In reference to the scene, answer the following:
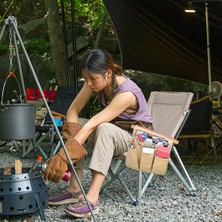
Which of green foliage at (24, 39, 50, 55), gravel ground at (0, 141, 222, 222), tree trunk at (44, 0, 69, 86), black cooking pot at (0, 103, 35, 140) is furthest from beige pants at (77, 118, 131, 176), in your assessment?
green foliage at (24, 39, 50, 55)

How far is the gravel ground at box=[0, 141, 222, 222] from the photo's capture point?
317cm

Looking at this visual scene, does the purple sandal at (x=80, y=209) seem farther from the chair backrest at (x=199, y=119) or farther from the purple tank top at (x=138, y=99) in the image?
the chair backrest at (x=199, y=119)

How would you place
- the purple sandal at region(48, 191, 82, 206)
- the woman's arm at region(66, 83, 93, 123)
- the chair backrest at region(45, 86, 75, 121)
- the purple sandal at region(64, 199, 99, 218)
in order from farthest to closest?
1. the chair backrest at region(45, 86, 75, 121)
2. the woman's arm at region(66, 83, 93, 123)
3. the purple sandal at region(48, 191, 82, 206)
4. the purple sandal at region(64, 199, 99, 218)

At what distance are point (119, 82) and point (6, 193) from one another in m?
1.02

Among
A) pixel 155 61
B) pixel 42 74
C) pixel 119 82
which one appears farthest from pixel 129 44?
pixel 119 82

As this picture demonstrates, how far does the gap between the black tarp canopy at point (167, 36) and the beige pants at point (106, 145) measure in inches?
122

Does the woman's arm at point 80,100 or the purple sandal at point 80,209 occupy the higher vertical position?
the woman's arm at point 80,100

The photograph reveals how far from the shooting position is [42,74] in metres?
10.4

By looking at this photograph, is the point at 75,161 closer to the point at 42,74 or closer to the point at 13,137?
the point at 13,137

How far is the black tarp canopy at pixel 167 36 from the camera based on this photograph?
650 cm

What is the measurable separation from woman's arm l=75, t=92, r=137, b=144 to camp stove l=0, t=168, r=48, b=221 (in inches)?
15.1

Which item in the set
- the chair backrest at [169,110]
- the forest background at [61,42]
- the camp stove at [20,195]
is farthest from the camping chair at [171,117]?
the forest background at [61,42]

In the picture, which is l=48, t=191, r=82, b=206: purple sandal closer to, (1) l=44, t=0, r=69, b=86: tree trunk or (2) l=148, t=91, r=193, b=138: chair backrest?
(2) l=148, t=91, r=193, b=138: chair backrest

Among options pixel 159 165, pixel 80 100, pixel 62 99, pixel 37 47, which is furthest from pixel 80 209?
pixel 37 47
